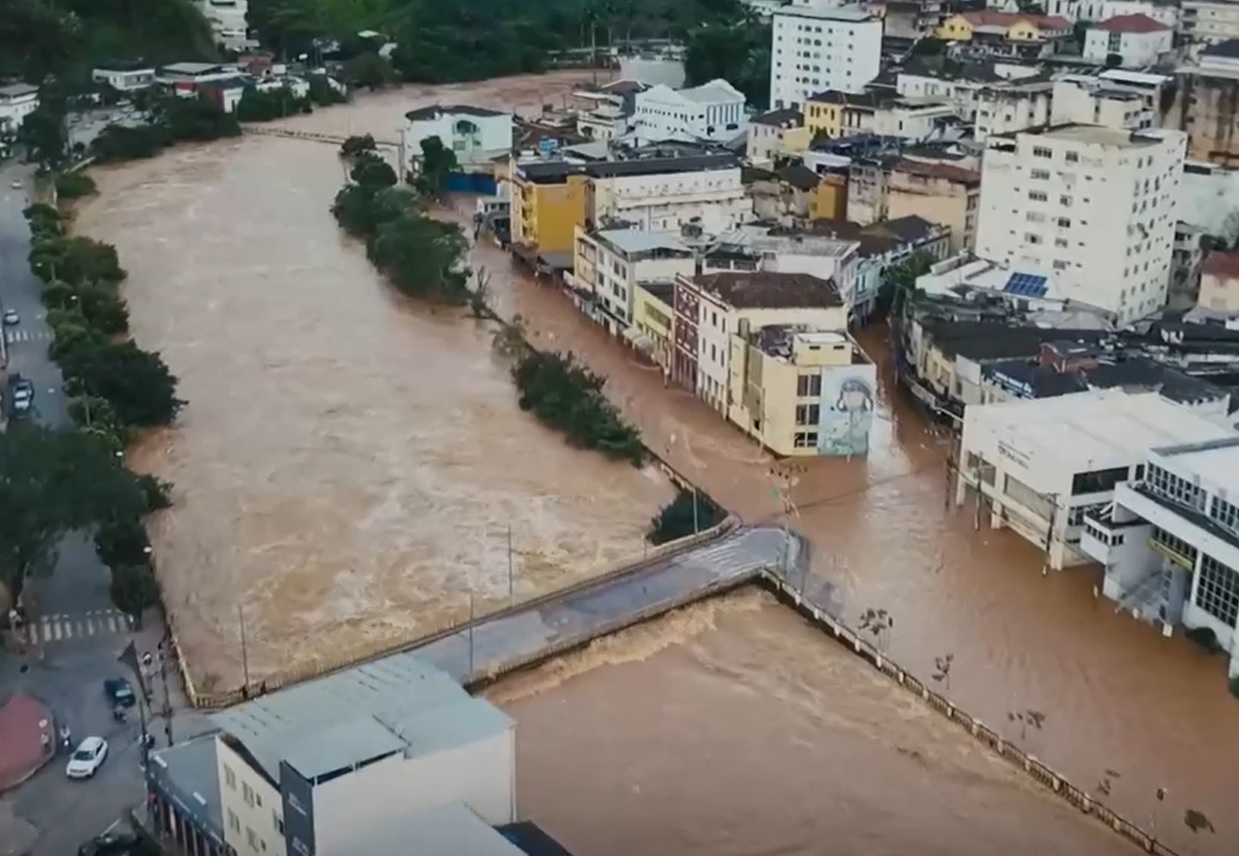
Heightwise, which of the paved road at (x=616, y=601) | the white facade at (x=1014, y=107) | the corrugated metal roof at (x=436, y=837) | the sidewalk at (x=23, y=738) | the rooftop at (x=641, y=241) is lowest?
the paved road at (x=616, y=601)

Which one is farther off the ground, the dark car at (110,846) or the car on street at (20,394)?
the car on street at (20,394)

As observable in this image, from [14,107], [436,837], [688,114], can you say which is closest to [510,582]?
[436,837]

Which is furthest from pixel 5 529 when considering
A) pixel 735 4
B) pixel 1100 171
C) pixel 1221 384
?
pixel 735 4

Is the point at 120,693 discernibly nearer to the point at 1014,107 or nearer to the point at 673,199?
the point at 673,199

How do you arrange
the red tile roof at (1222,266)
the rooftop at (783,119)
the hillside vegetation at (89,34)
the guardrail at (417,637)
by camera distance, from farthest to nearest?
the hillside vegetation at (89,34)
the rooftop at (783,119)
the red tile roof at (1222,266)
the guardrail at (417,637)

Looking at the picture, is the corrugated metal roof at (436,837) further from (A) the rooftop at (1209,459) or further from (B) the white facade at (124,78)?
(B) the white facade at (124,78)

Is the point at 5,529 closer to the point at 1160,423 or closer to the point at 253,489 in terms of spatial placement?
the point at 253,489

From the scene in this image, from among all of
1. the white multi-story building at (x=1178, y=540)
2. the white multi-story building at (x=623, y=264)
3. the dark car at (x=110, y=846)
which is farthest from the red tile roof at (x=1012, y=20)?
the dark car at (x=110, y=846)

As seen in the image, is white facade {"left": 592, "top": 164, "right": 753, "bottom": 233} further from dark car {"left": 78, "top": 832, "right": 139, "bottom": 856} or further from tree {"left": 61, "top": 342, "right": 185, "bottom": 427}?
dark car {"left": 78, "top": 832, "right": 139, "bottom": 856}

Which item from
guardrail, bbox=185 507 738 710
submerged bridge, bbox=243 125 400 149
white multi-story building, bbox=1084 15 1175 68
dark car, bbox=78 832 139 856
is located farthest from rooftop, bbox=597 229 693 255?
white multi-story building, bbox=1084 15 1175 68
